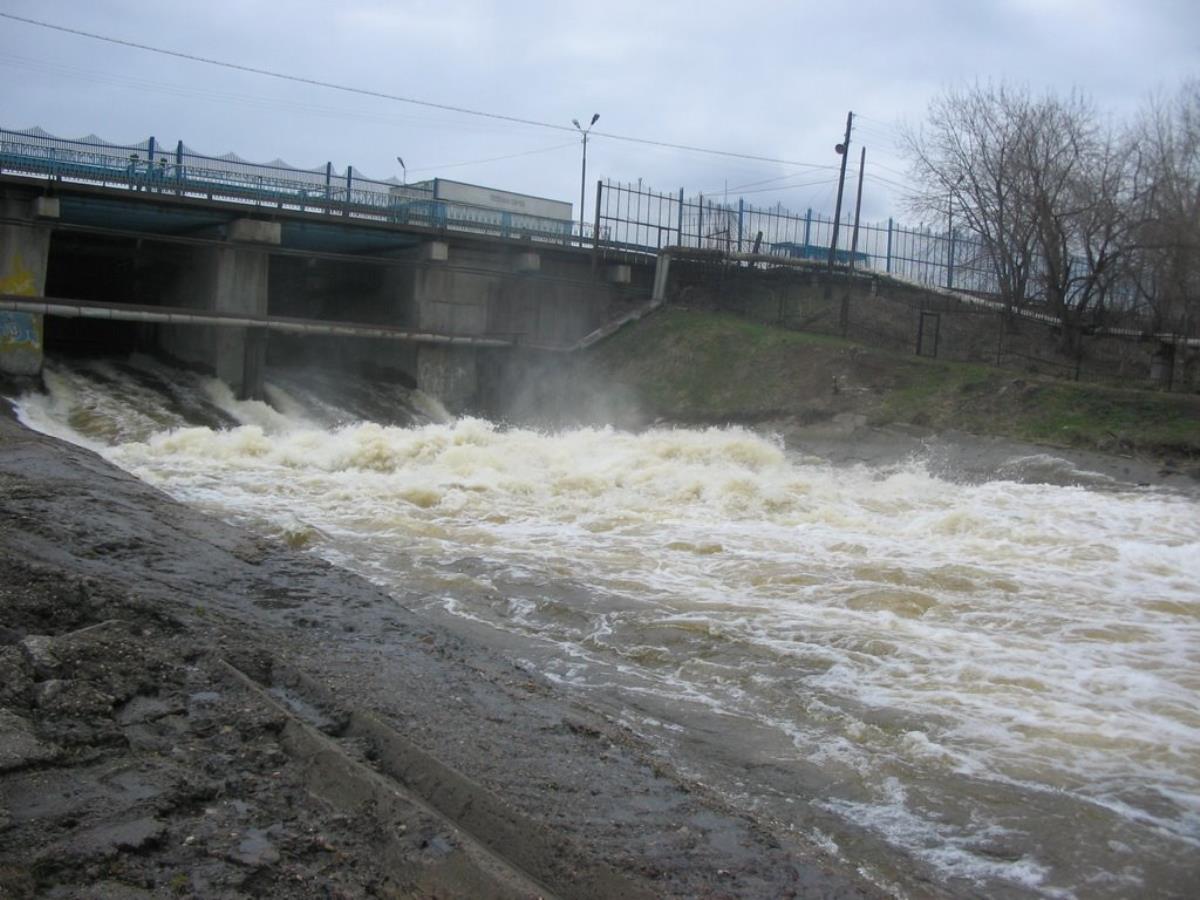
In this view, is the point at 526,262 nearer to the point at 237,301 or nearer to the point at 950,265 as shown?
the point at 237,301

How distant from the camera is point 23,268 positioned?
22.4 m

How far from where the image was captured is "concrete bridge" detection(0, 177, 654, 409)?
74.0 feet

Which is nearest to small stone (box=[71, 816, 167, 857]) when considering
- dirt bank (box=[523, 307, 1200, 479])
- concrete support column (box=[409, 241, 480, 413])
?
dirt bank (box=[523, 307, 1200, 479])

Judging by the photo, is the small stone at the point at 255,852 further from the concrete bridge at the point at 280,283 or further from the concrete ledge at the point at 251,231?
the concrete ledge at the point at 251,231

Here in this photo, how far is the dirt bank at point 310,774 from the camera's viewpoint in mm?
4258

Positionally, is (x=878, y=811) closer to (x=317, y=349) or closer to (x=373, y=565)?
(x=373, y=565)

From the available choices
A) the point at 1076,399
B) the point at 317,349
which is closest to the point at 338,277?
the point at 317,349

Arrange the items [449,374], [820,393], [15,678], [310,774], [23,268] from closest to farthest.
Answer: [310,774] → [15,678] → [23,268] → [820,393] → [449,374]

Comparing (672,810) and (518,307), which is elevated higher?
(518,307)

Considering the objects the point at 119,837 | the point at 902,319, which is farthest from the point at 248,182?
the point at 119,837

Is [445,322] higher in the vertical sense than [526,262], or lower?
lower

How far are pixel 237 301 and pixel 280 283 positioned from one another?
234 inches

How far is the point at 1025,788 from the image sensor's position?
6598mm

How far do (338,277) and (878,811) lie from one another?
92.3 feet
